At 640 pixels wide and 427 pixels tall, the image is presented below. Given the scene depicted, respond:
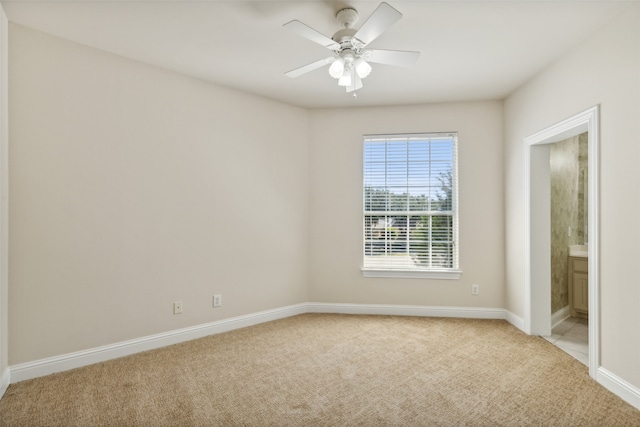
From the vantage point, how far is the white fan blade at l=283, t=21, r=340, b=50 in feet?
7.30

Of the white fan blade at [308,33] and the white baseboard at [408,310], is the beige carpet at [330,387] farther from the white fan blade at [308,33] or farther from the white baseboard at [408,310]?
the white fan blade at [308,33]

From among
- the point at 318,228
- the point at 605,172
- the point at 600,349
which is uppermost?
the point at 605,172

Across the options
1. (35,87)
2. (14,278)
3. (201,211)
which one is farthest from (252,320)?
(35,87)

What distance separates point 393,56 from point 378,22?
1.53 ft

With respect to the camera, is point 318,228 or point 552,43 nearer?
point 552,43

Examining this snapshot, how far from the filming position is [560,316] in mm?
4445

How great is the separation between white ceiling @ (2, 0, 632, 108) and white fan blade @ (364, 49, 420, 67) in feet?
0.86

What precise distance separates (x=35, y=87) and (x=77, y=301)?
68.2 inches

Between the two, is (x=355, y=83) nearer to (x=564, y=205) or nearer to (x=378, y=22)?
(x=378, y=22)

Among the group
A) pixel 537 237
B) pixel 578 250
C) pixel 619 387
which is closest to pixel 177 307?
pixel 619 387

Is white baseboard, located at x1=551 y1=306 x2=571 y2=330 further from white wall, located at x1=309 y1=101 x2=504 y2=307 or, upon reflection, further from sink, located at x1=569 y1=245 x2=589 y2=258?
sink, located at x1=569 y1=245 x2=589 y2=258

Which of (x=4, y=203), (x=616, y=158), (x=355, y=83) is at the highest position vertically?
(x=355, y=83)

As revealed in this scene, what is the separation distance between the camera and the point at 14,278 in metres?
2.70

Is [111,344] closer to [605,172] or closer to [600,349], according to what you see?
[600,349]
